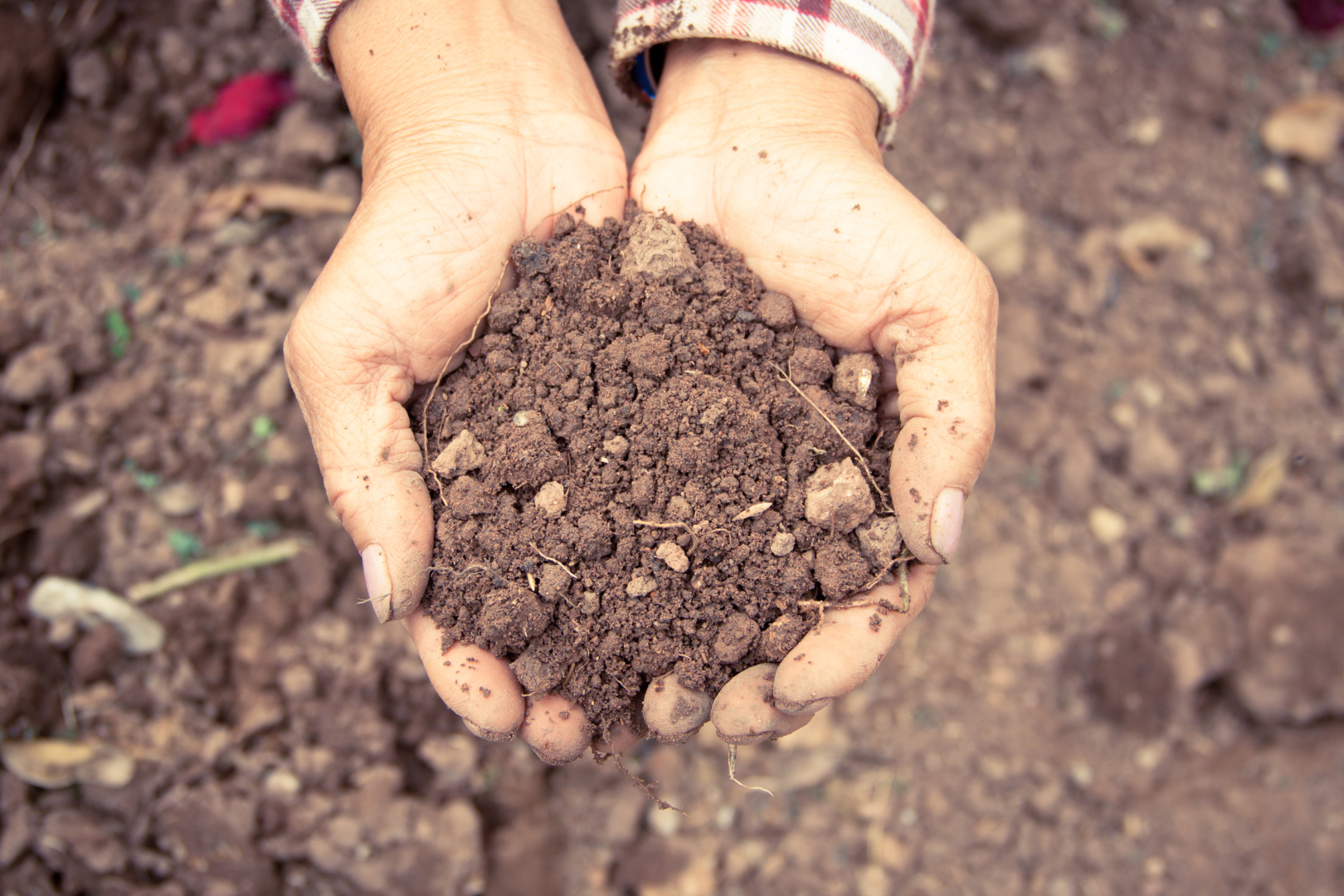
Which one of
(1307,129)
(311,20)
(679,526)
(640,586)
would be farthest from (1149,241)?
(311,20)

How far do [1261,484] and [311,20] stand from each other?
3.04m

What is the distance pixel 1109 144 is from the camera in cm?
309

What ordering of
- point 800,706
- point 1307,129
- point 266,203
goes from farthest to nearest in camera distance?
→ point 1307,129 → point 266,203 → point 800,706

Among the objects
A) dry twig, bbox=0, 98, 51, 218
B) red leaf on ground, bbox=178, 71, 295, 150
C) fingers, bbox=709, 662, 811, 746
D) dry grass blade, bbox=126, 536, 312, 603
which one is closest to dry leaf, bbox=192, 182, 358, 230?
red leaf on ground, bbox=178, 71, 295, 150

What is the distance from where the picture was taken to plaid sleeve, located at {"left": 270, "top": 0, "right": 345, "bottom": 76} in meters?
1.88

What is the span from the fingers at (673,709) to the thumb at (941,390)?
0.49 meters

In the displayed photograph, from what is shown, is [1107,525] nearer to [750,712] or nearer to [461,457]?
[750,712]

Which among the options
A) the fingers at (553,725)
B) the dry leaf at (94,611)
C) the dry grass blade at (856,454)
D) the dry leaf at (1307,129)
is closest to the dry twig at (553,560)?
the fingers at (553,725)

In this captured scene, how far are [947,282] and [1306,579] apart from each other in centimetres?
193

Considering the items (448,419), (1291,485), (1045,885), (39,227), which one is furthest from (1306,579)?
(39,227)

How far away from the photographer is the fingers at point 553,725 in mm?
1682

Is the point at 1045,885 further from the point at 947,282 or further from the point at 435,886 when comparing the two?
the point at 947,282

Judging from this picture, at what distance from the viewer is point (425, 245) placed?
1.69 metres

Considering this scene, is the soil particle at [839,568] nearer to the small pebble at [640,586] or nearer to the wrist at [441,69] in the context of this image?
the small pebble at [640,586]
